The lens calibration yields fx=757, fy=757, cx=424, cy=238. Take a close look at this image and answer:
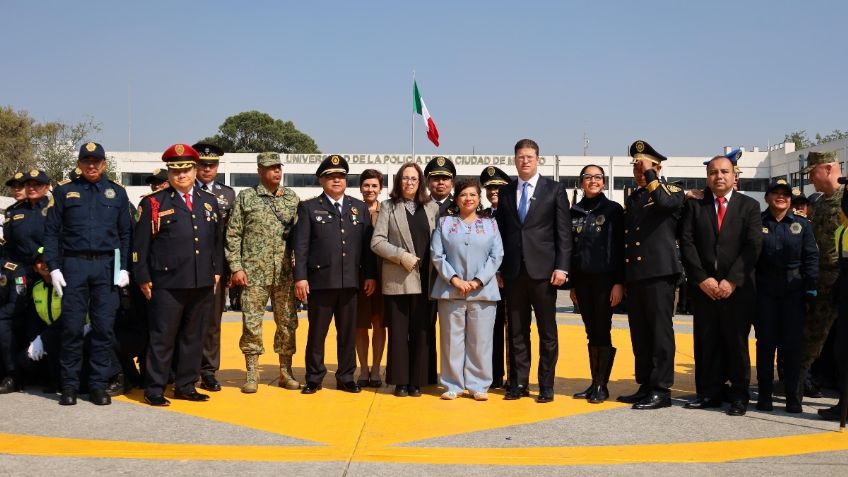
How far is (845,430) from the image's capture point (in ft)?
18.4

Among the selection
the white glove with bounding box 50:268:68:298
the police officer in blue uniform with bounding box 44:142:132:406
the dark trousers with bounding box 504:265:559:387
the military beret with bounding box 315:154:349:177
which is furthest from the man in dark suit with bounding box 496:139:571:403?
the white glove with bounding box 50:268:68:298

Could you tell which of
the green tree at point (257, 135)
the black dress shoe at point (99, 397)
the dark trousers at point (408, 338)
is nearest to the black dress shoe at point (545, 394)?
the dark trousers at point (408, 338)

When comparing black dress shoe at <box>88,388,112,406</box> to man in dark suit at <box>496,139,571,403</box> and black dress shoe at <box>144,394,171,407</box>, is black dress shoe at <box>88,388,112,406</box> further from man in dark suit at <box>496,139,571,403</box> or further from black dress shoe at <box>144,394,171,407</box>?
man in dark suit at <box>496,139,571,403</box>

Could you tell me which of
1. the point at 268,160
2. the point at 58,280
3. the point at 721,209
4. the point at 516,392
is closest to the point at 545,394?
the point at 516,392

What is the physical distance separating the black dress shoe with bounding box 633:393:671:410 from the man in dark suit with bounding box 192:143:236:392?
3.85m

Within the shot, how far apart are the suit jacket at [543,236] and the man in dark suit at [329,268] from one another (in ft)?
4.68

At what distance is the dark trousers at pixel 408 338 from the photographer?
698cm

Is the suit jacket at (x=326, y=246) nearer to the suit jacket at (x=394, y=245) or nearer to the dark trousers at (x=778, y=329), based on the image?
the suit jacket at (x=394, y=245)

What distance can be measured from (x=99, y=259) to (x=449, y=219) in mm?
3068

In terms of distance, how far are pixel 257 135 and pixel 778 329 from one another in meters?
77.8

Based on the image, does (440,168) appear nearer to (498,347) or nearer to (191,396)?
(498,347)

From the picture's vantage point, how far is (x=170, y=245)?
21.5 feet

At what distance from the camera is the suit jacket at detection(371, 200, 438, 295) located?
697 centimetres

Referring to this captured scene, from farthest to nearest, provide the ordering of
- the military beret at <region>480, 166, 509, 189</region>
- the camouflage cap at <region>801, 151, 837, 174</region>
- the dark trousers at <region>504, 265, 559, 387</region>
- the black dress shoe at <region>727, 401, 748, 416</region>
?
the military beret at <region>480, 166, 509, 189</region> → the camouflage cap at <region>801, 151, 837, 174</region> → the dark trousers at <region>504, 265, 559, 387</region> → the black dress shoe at <region>727, 401, 748, 416</region>
